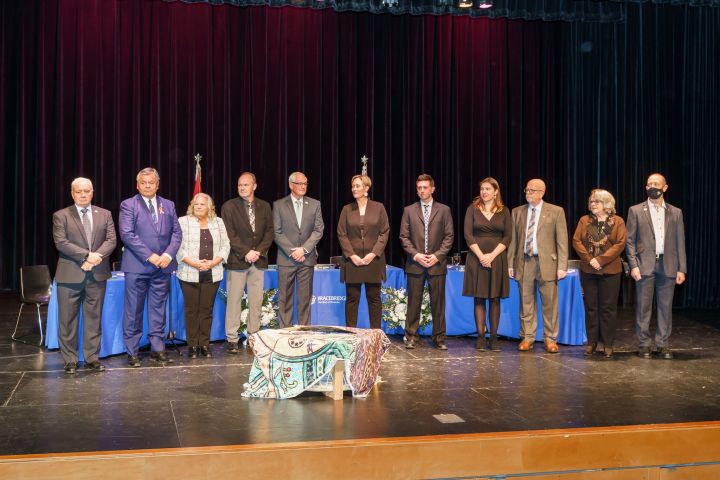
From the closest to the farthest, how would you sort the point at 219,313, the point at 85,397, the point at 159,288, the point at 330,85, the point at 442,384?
the point at 85,397 < the point at 442,384 < the point at 159,288 < the point at 219,313 < the point at 330,85

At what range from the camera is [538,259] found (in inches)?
285

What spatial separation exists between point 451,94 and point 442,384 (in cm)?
609

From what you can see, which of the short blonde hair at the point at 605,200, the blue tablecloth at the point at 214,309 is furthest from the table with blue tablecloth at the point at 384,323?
the short blonde hair at the point at 605,200

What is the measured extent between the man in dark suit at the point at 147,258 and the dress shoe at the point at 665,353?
4134 millimetres

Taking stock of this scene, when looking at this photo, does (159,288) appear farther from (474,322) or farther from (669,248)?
(669,248)

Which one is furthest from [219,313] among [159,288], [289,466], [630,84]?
[630,84]

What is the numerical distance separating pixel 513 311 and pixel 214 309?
2807mm

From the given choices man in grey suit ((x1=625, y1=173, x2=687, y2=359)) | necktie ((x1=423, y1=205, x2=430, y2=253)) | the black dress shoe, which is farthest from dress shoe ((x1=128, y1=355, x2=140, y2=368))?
man in grey suit ((x1=625, y1=173, x2=687, y2=359))

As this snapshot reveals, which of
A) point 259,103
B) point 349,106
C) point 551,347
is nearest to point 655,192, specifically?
point 551,347

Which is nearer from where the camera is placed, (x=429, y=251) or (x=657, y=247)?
(x=657, y=247)

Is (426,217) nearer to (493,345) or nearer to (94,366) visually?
(493,345)

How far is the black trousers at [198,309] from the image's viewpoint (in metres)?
6.77

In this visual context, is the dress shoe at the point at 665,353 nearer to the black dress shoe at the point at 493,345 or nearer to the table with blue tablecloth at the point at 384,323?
the table with blue tablecloth at the point at 384,323

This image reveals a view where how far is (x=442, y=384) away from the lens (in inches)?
230
